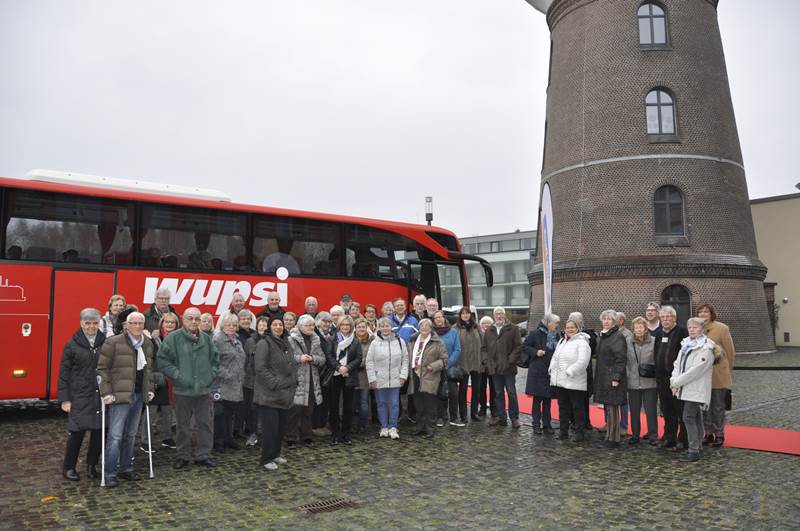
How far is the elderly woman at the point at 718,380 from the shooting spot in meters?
8.30

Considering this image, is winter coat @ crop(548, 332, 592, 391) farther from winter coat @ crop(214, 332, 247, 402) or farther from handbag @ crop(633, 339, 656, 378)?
winter coat @ crop(214, 332, 247, 402)

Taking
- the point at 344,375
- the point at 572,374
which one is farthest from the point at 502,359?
the point at 344,375

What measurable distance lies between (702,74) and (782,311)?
13.1m

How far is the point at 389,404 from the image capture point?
9242mm

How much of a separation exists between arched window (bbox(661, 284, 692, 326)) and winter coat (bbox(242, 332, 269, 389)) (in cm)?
1782

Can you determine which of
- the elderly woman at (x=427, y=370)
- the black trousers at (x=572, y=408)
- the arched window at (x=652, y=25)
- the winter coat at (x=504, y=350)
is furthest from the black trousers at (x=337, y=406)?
the arched window at (x=652, y=25)

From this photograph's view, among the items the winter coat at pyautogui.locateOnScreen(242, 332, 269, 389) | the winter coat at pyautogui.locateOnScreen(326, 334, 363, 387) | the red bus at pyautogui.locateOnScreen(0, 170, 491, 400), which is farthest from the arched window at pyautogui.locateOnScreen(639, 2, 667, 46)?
the winter coat at pyautogui.locateOnScreen(242, 332, 269, 389)

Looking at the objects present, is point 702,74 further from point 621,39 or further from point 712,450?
point 712,450

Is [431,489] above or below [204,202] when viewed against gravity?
below

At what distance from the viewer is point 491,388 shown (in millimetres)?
10242

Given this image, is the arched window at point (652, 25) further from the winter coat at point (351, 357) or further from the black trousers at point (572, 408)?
the winter coat at point (351, 357)

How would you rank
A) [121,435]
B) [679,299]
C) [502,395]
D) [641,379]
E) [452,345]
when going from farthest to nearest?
[679,299] → [502,395] → [452,345] → [641,379] → [121,435]

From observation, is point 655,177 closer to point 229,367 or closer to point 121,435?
point 229,367

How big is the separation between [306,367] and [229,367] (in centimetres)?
100
